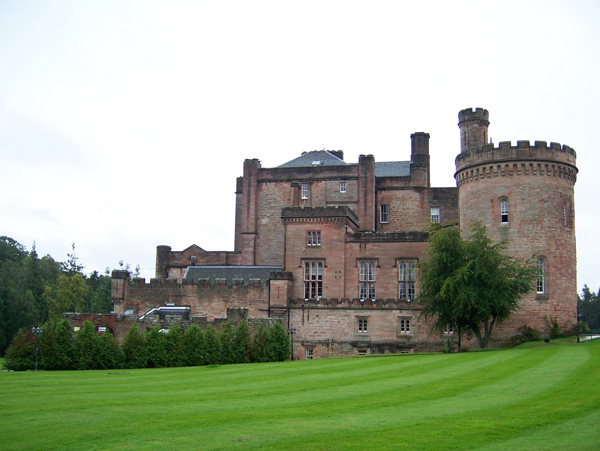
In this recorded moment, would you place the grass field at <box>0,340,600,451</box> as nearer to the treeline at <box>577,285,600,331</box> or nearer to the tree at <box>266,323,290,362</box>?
the tree at <box>266,323,290,362</box>

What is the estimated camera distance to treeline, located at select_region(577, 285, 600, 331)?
300 feet

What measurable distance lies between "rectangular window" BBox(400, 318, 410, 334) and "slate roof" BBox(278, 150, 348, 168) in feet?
60.2

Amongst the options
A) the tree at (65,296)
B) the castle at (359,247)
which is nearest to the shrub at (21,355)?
the castle at (359,247)

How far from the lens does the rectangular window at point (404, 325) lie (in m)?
48.3

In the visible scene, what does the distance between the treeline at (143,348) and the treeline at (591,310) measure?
58.8m

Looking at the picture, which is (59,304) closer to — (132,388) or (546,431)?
(132,388)

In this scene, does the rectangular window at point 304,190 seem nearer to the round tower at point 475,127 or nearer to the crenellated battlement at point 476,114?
the round tower at point 475,127

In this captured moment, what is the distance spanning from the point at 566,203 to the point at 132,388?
31914 mm

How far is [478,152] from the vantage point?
45750 millimetres

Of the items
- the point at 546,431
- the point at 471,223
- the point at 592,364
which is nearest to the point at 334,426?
the point at 546,431

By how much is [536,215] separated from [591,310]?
57638 millimetres

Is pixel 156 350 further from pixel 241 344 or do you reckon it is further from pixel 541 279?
pixel 541 279

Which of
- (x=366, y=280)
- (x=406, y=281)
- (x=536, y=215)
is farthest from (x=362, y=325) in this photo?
(x=536, y=215)

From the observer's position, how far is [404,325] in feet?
159
